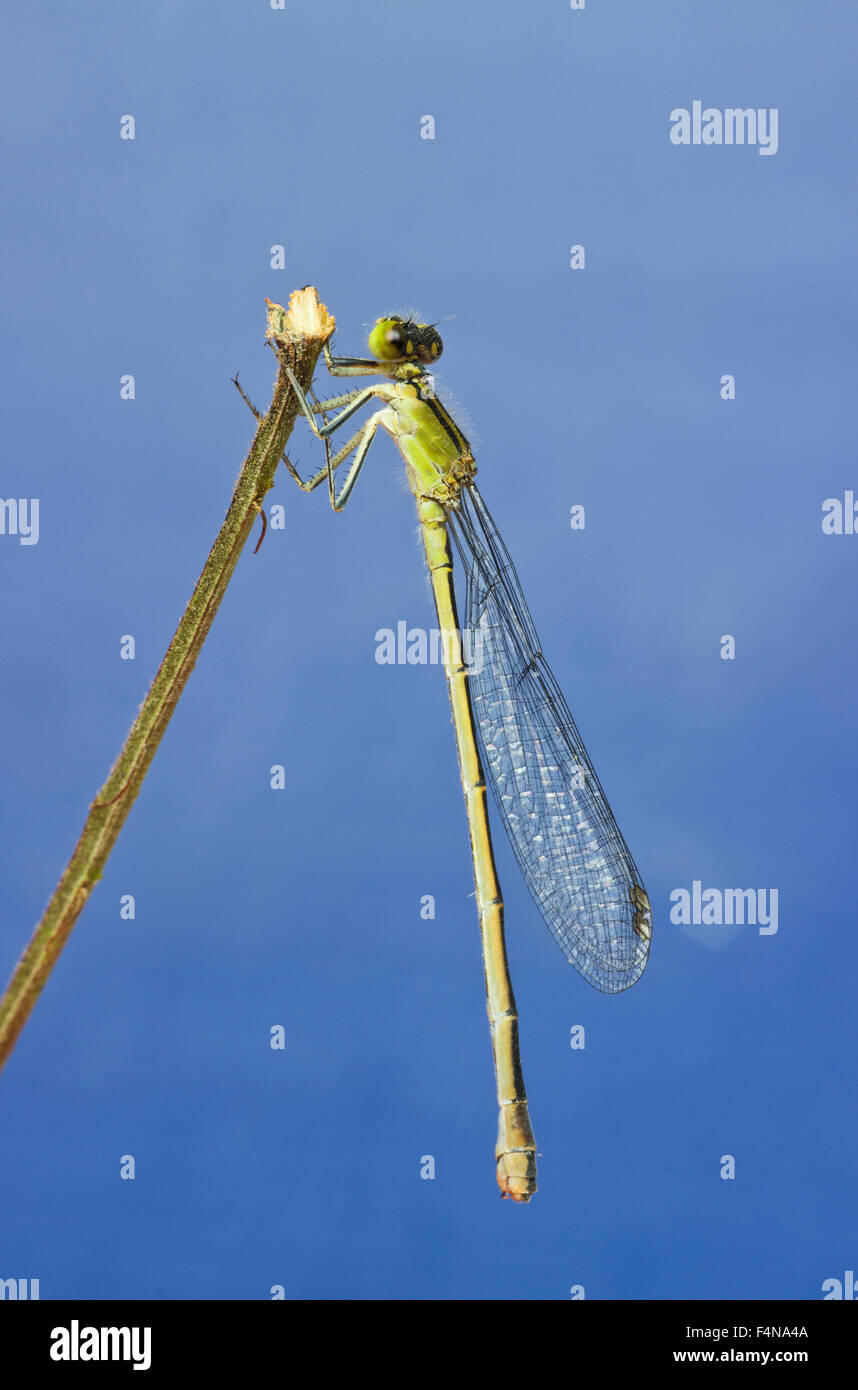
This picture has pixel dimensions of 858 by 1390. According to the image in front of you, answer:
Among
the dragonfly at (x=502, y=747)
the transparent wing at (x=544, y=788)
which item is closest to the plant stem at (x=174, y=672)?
the dragonfly at (x=502, y=747)

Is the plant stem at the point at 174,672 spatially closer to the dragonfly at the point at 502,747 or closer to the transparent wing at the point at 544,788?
the dragonfly at the point at 502,747

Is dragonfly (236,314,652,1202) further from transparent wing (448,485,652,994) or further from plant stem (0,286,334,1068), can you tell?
plant stem (0,286,334,1068)

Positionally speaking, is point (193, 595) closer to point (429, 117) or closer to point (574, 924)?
point (574, 924)

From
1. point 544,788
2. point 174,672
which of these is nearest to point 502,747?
point 544,788

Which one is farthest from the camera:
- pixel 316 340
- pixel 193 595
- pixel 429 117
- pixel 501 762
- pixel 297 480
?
pixel 429 117

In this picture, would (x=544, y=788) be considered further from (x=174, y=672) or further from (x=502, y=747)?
(x=174, y=672)

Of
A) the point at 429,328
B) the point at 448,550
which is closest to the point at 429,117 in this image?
the point at 429,328
